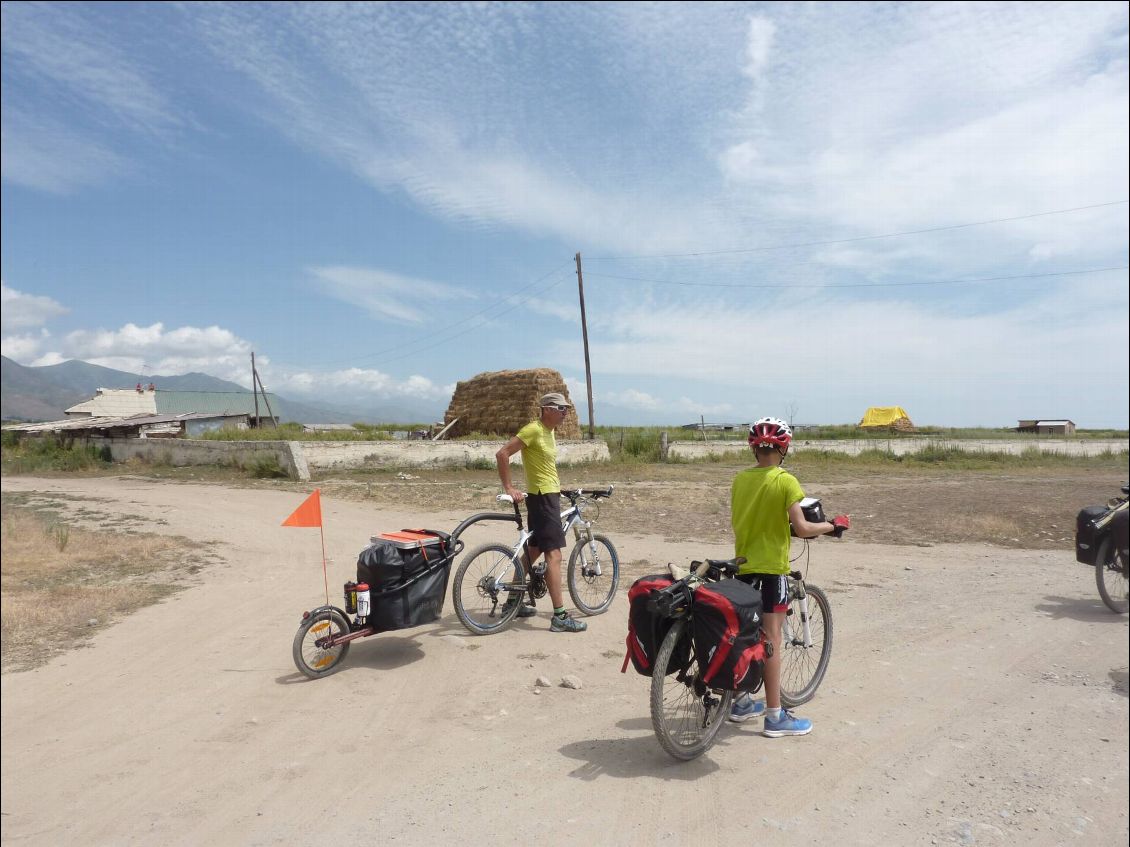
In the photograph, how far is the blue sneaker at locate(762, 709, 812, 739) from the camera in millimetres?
3482

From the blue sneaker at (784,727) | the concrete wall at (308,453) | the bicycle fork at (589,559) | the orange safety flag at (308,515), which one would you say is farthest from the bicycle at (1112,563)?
the concrete wall at (308,453)

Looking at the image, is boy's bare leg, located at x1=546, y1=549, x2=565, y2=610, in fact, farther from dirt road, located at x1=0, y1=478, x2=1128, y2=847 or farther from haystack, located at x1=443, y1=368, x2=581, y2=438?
haystack, located at x1=443, y1=368, x2=581, y2=438

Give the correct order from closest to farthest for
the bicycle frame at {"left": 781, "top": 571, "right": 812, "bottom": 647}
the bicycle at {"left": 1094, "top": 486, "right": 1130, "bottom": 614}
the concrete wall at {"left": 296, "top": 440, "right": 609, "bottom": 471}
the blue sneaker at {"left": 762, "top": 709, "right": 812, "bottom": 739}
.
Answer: the blue sneaker at {"left": 762, "top": 709, "right": 812, "bottom": 739}, the bicycle frame at {"left": 781, "top": 571, "right": 812, "bottom": 647}, the bicycle at {"left": 1094, "top": 486, "right": 1130, "bottom": 614}, the concrete wall at {"left": 296, "top": 440, "right": 609, "bottom": 471}

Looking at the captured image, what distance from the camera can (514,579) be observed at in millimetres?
5375

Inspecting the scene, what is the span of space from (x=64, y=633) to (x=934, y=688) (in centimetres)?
561

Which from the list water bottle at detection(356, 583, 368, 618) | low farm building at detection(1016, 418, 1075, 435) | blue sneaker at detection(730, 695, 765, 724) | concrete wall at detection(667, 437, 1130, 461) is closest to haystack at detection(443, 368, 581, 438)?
concrete wall at detection(667, 437, 1130, 461)

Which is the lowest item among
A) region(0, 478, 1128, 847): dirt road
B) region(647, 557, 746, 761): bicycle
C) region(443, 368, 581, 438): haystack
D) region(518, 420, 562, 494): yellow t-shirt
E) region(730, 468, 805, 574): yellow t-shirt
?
region(0, 478, 1128, 847): dirt road

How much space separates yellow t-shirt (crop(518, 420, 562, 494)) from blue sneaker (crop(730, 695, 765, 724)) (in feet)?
7.12

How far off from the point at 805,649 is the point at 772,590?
0.80 m

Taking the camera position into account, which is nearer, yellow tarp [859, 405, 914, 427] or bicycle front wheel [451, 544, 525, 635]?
bicycle front wheel [451, 544, 525, 635]

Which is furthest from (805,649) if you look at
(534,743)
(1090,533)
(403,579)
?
(1090,533)

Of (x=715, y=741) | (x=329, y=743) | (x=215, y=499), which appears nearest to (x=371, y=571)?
(x=329, y=743)

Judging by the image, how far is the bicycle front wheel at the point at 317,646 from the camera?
4285mm

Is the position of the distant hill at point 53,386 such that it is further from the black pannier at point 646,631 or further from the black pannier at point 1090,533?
the black pannier at point 1090,533
